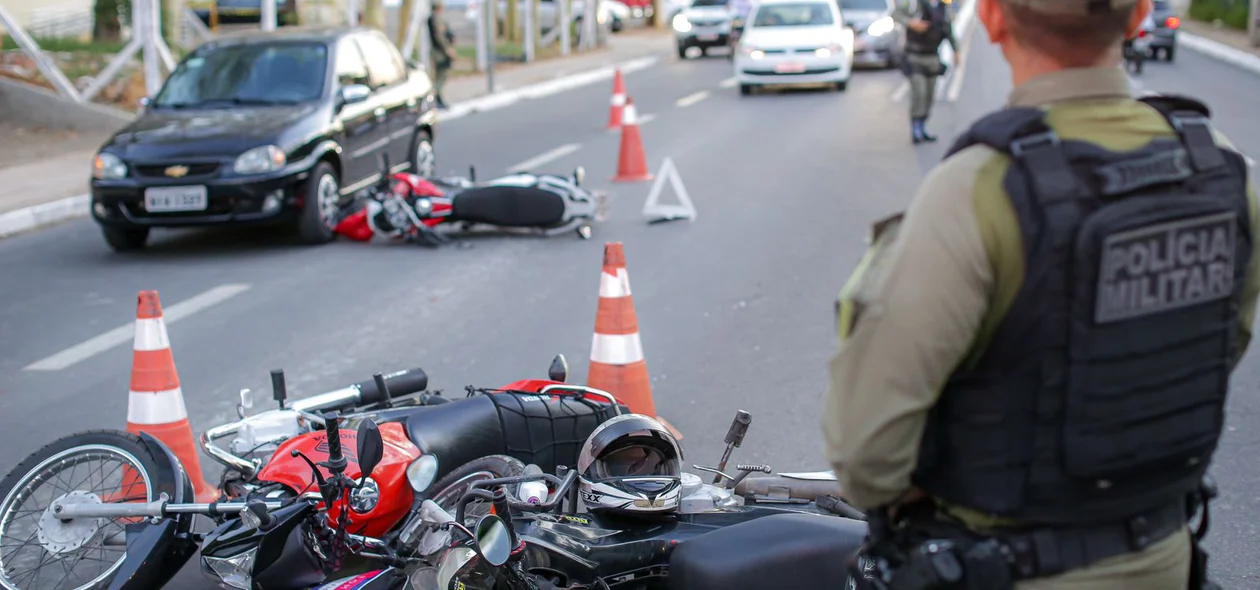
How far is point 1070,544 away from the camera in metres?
1.90

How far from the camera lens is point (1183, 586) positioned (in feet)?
6.59

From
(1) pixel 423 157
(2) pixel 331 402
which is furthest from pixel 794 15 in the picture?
(2) pixel 331 402

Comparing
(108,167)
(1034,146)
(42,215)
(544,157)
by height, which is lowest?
(544,157)

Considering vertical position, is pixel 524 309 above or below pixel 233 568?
below

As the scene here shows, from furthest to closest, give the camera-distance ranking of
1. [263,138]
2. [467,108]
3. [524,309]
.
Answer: [467,108] < [263,138] < [524,309]

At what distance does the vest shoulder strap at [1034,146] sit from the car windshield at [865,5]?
92.4 ft

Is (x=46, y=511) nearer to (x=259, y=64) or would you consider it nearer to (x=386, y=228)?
(x=386, y=228)

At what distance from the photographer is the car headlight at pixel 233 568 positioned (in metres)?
3.44

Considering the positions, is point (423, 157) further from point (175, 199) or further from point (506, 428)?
point (506, 428)

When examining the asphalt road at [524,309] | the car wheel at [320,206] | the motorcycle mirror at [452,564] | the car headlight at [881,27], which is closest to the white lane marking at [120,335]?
the asphalt road at [524,309]

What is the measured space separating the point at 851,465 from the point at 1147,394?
1.45ft

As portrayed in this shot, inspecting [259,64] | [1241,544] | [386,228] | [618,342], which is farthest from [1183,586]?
[259,64]

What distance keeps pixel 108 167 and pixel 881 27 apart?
825 inches

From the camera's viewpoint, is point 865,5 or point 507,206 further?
point 865,5
